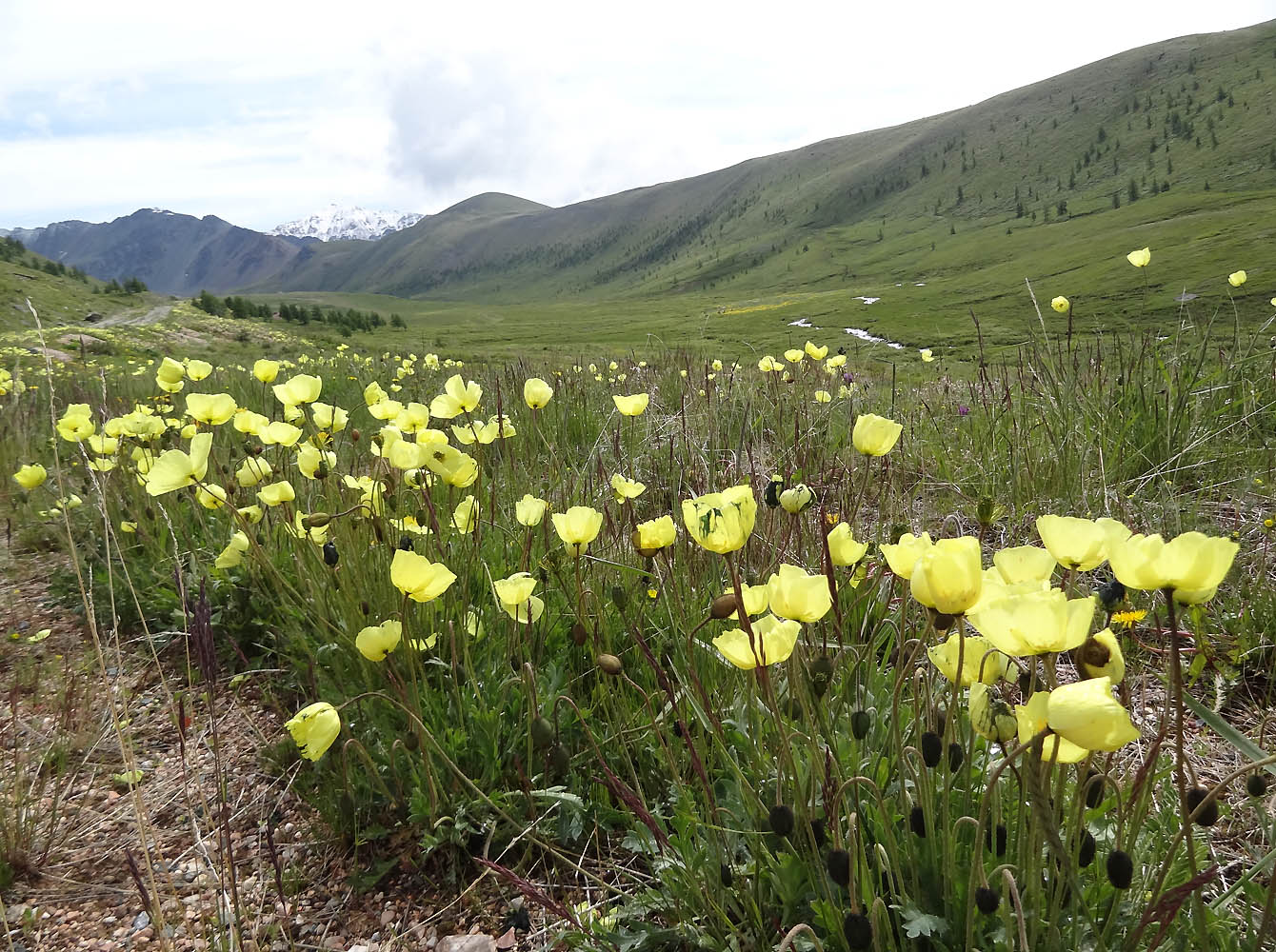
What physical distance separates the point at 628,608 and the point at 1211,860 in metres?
1.68

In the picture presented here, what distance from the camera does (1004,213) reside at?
10012cm

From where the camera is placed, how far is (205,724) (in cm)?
245

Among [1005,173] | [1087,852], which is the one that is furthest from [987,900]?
[1005,173]

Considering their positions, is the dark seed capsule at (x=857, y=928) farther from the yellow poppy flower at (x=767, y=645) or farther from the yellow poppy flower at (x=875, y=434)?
the yellow poppy flower at (x=875, y=434)

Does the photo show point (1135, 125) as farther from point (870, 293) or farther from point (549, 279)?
point (549, 279)

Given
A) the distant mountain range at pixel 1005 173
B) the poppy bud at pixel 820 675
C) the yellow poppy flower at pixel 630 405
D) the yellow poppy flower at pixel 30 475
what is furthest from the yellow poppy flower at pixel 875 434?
the distant mountain range at pixel 1005 173

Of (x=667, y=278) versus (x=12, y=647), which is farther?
(x=667, y=278)

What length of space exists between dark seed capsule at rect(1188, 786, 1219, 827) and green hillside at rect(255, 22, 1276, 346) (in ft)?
60.9

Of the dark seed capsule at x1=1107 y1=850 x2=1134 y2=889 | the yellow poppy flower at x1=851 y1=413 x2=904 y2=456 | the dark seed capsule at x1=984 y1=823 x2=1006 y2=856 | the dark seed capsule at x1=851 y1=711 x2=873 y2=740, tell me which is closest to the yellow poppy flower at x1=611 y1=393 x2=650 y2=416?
the yellow poppy flower at x1=851 y1=413 x2=904 y2=456

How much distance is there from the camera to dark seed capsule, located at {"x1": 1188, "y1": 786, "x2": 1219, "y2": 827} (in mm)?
991

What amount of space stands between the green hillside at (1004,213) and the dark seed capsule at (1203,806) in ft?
60.9

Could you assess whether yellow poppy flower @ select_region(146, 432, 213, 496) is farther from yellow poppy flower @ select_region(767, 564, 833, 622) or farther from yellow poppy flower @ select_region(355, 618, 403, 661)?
yellow poppy flower @ select_region(767, 564, 833, 622)

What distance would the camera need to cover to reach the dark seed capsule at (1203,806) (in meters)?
0.99

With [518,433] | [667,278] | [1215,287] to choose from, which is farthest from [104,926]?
[667,278]
